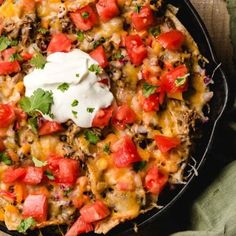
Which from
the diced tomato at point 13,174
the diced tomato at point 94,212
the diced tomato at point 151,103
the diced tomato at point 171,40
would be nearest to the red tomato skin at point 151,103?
the diced tomato at point 151,103

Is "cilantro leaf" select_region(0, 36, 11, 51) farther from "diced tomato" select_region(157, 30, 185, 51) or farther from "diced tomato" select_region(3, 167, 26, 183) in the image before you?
"diced tomato" select_region(157, 30, 185, 51)

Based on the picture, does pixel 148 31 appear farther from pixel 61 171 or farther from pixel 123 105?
pixel 61 171

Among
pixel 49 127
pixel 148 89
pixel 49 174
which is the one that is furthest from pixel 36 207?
pixel 148 89

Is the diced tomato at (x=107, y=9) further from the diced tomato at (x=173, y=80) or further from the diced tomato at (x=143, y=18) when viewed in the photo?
the diced tomato at (x=173, y=80)

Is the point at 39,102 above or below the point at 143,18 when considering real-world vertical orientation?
below

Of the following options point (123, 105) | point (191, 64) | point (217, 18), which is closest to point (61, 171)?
point (123, 105)

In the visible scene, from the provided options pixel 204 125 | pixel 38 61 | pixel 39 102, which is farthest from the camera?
pixel 204 125

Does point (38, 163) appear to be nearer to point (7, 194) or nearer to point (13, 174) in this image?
point (13, 174)
